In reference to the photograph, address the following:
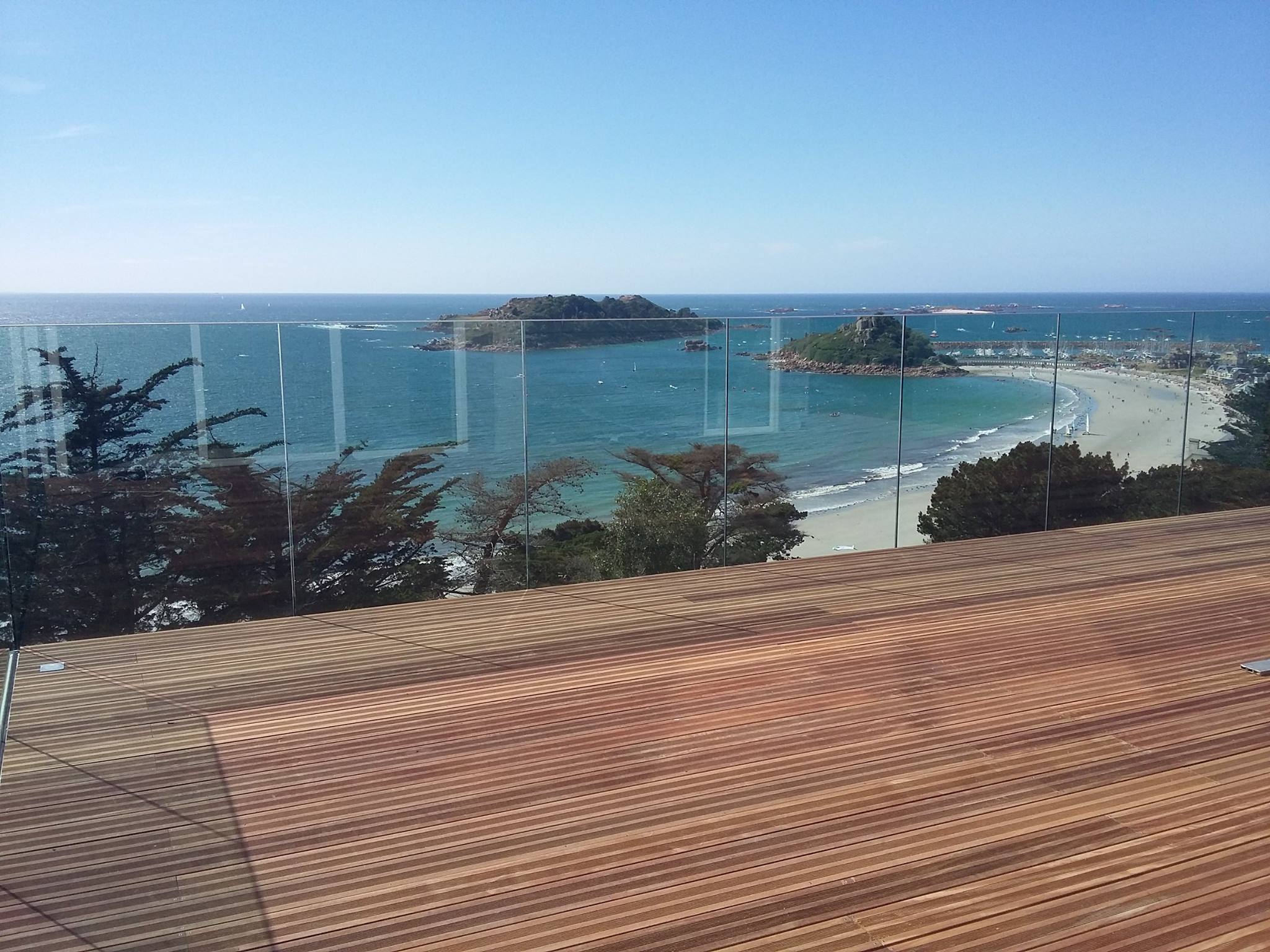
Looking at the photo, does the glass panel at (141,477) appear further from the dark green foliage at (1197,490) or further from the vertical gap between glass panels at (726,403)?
the dark green foliage at (1197,490)

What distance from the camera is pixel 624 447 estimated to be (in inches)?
186

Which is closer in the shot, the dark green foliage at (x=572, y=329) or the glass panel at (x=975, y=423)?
the dark green foliage at (x=572, y=329)

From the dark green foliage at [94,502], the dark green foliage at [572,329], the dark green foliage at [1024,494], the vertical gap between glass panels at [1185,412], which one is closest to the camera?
the dark green foliage at [94,502]

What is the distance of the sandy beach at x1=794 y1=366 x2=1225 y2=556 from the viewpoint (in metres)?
5.09

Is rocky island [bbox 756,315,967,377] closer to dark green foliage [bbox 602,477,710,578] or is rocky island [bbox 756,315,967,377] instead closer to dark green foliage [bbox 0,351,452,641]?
dark green foliage [bbox 602,477,710,578]

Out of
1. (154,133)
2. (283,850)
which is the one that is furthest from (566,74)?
(154,133)

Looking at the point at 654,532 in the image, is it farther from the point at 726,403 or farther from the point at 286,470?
the point at 286,470

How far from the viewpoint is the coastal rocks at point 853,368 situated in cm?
496

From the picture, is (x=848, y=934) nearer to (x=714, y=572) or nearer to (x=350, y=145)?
(x=714, y=572)

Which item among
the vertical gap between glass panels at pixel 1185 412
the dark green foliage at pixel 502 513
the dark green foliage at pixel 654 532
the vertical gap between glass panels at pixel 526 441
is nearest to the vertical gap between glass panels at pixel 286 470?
the dark green foliage at pixel 502 513

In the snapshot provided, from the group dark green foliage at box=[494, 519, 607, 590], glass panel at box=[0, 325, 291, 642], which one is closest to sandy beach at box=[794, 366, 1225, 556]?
dark green foliage at box=[494, 519, 607, 590]

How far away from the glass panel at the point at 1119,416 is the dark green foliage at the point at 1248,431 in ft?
1.29

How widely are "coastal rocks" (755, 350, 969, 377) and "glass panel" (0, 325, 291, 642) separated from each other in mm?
2430

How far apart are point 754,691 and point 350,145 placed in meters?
22.0
